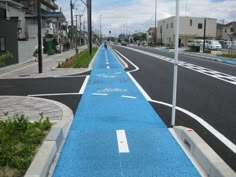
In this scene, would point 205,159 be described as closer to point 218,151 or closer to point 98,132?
point 218,151

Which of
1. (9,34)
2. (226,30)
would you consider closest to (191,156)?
(9,34)

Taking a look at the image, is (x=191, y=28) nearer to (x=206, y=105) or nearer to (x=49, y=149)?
(x=206, y=105)

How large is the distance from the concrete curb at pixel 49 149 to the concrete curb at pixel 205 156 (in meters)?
2.30

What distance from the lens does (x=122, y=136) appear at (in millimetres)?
6480

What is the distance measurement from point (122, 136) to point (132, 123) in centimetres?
105

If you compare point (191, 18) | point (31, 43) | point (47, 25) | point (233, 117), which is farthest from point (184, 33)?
point (233, 117)

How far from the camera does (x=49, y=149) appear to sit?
534 cm

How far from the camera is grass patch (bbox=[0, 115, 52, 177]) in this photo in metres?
4.62

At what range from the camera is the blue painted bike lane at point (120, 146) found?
488 centimetres

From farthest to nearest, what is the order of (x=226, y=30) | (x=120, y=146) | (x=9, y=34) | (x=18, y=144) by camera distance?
(x=226, y=30) < (x=9, y=34) < (x=120, y=146) < (x=18, y=144)

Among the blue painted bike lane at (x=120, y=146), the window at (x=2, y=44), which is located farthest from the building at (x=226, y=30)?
the blue painted bike lane at (x=120, y=146)

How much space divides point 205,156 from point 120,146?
1537mm

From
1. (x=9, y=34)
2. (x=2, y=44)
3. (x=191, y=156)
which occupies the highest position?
(x=9, y=34)

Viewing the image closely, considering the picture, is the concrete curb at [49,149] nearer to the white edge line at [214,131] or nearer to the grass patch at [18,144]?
the grass patch at [18,144]
